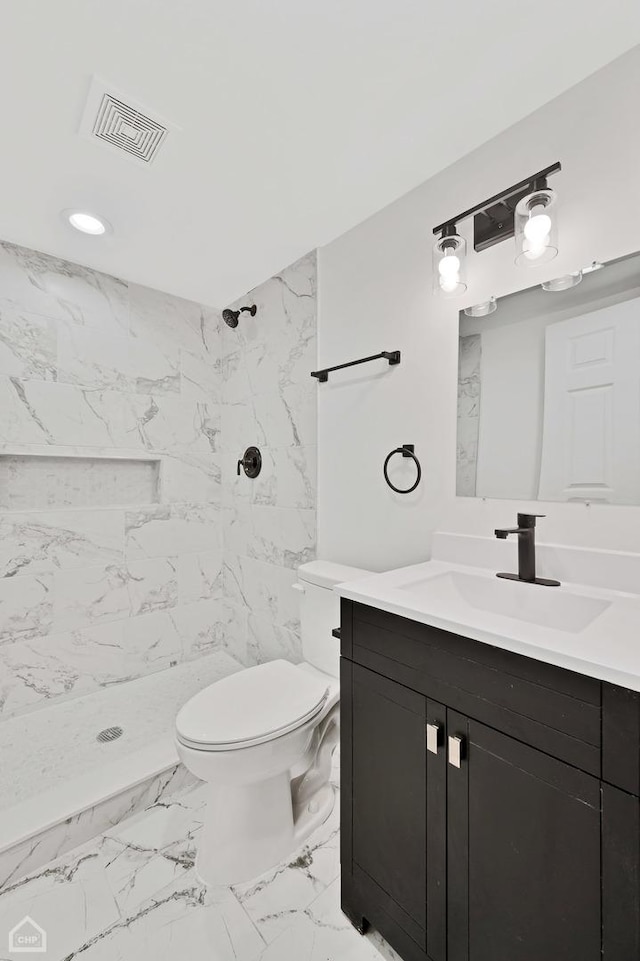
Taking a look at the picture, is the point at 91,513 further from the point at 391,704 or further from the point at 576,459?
the point at 576,459

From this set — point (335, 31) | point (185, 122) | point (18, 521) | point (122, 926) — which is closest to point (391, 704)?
point (122, 926)

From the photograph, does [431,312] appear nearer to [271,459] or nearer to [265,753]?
[271,459]

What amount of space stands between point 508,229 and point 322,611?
1421mm

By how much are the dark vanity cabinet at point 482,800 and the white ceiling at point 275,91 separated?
1455 millimetres

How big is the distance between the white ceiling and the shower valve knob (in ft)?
3.66

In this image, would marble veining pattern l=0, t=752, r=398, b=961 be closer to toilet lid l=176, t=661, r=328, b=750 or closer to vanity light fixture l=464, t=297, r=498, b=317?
toilet lid l=176, t=661, r=328, b=750

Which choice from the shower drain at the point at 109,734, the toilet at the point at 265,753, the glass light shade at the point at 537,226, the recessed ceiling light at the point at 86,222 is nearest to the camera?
the glass light shade at the point at 537,226

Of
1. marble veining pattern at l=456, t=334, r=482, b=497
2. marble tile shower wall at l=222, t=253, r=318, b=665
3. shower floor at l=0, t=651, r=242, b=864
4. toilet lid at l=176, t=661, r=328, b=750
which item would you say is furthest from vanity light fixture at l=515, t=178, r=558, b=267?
shower floor at l=0, t=651, r=242, b=864

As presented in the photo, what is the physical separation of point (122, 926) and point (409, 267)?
2.23m

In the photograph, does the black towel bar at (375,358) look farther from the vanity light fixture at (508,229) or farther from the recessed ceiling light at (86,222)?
the recessed ceiling light at (86,222)

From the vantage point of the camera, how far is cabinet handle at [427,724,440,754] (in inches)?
34.0

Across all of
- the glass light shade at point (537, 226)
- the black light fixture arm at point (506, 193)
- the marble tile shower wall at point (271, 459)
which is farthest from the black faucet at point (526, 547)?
the marble tile shower wall at point (271, 459)

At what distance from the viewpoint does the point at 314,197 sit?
63.3 inches

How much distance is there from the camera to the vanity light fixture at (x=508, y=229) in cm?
112
